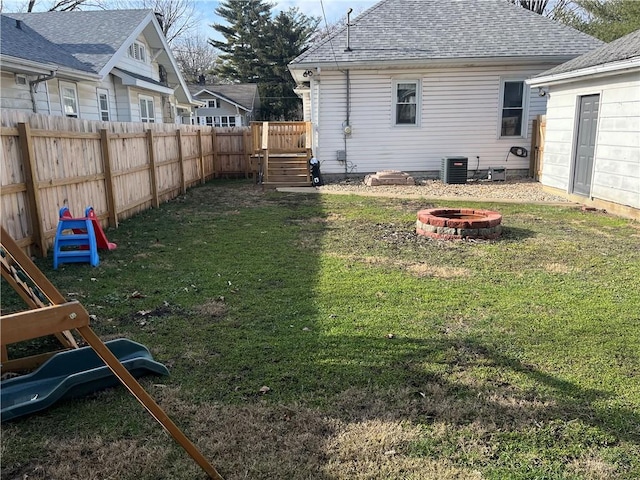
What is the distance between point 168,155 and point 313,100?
5.23m

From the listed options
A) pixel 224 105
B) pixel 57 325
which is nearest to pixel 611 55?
pixel 57 325

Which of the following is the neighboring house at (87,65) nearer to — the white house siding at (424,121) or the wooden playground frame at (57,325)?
the white house siding at (424,121)

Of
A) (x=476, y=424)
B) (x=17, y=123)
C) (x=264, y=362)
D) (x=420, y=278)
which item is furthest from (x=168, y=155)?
(x=476, y=424)

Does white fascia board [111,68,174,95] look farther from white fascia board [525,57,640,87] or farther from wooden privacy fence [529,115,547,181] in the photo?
wooden privacy fence [529,115,547,181]

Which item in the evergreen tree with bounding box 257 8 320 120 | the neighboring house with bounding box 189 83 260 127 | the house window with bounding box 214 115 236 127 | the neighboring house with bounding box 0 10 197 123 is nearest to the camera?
the neighboring house with bounding box 0 10 197 123

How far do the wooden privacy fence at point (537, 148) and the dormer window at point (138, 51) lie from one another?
542 inches

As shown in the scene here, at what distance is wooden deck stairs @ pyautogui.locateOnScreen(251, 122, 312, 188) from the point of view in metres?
14.2

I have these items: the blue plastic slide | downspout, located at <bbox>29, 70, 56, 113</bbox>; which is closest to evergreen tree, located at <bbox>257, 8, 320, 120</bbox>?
downspout, located at <bbox>29, 70, 56, 113</bbox>

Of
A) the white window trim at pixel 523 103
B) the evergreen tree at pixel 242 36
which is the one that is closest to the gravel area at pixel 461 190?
the white window trim at pixel 523 103

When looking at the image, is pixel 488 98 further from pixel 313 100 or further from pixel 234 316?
pixel 234 316

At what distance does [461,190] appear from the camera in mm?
12617

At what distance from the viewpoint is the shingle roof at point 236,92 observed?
124ft

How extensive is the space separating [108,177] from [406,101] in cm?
952

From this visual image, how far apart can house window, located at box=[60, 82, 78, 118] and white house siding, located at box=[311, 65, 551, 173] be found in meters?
7.03
